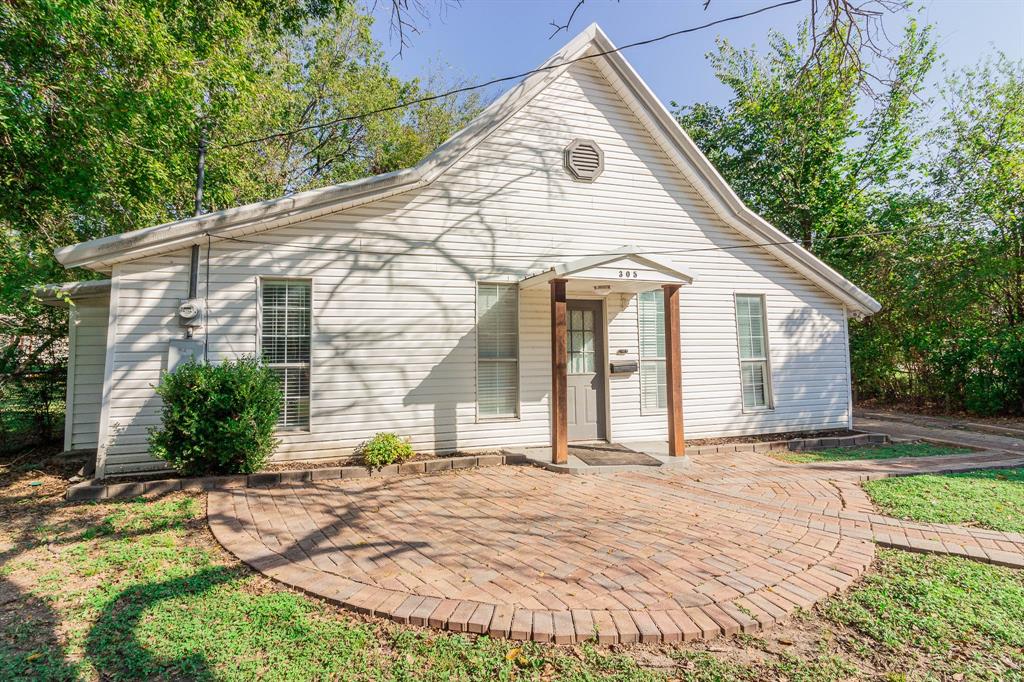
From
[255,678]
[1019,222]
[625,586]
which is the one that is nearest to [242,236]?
[255,678]

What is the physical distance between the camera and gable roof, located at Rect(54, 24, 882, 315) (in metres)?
6.12

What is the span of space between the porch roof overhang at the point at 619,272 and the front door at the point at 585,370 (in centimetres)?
85

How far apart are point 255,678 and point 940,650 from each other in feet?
12.3

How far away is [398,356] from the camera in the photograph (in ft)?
24.0

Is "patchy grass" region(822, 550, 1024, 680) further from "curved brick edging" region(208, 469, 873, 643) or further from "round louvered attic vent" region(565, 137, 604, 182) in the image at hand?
"round louvered attic vent" region(565, 137, 604, 182)

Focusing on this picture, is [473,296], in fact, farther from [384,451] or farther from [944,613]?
[944,613]

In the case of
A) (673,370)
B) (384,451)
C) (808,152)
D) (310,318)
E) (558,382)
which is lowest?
(384,451)

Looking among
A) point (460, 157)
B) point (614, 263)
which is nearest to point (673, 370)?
point (614, 263)

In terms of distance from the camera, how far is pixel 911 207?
1565 centimetres

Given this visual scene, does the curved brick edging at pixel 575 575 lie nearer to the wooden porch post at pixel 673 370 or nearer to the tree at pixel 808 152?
the wooden porch post at pixel 673 370

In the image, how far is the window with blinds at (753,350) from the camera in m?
9.44

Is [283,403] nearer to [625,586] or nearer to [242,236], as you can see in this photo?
[242,236]

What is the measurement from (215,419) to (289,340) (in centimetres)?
155

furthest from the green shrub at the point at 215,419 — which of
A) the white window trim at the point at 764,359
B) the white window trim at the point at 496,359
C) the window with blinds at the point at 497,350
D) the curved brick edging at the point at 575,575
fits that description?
the white window trim at the point at 764,359
